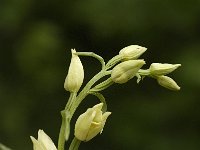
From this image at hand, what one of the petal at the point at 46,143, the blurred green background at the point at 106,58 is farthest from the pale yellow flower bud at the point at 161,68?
the blurred green background at the point at 106,58

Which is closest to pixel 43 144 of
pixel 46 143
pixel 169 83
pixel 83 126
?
pixel 46 143

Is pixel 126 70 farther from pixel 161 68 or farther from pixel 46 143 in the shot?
pixel 46 143

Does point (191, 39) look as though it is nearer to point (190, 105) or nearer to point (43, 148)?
point (190, 105)

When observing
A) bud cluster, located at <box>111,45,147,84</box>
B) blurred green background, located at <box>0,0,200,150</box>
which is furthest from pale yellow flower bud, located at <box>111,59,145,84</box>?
blurred green background, located at <box>0,0,200,150</box>

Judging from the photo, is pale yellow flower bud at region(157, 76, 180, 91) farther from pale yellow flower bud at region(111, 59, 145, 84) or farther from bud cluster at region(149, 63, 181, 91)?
pale yellow flower bud at region(111, 59, 145, 84)

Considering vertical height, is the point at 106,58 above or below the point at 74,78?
above

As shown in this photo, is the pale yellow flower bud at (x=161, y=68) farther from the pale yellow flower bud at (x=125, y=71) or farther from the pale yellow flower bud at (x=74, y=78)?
the pale yellow flower bud at (x=74, y=78)
